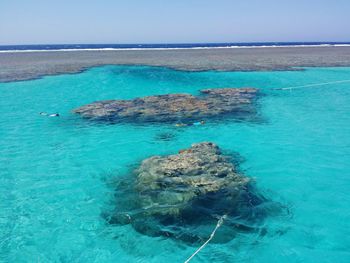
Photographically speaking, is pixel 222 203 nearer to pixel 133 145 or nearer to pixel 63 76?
pixel 133 145

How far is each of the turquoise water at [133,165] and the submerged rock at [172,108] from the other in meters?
1.31

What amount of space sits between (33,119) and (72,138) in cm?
575

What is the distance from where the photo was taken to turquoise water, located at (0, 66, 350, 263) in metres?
7.96

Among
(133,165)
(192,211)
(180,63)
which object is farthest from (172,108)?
(180,63)

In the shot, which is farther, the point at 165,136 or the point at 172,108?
the point at 172,108

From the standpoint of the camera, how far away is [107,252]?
7961mm

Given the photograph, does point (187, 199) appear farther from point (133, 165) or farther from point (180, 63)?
point (180, 63)

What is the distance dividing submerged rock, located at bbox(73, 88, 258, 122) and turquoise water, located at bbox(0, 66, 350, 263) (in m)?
1.31

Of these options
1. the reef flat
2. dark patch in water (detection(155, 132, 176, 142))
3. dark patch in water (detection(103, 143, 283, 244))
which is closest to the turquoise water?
dark patch in water (detection(155, 132, 176, 142))

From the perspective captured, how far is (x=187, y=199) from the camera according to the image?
950cm

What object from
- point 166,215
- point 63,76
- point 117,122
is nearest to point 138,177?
point 166,215

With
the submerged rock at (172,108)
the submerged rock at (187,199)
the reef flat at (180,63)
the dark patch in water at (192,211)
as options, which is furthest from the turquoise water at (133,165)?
the reef flat at (180,63)

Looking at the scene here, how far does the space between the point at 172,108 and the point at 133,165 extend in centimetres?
904

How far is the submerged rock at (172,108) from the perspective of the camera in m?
19.7
